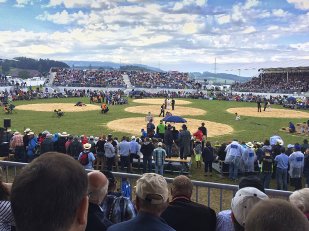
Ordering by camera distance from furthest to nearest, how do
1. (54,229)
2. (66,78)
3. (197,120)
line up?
1. (66,78)
2. (197,120)
3. (54,229)

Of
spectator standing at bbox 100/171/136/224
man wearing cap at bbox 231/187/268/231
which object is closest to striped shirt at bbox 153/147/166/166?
spectator standing at bbox 100/171/136/224

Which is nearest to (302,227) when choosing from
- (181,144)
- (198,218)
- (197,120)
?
(198,218)

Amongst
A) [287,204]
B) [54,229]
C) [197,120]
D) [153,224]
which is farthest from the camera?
[197,120]

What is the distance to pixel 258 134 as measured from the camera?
1070 inches

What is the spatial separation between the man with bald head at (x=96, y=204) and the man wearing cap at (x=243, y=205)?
1393 mm

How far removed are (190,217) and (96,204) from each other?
4.01 feet

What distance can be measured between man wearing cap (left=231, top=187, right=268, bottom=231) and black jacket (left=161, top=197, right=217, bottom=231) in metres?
0.76

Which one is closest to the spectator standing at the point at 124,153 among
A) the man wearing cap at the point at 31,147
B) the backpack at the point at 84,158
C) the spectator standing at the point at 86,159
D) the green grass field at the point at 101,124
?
the spectator standing at the point at 86,159

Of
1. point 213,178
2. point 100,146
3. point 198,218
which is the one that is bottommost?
point 213,178

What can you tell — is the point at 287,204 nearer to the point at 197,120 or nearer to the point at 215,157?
the point at 215,157

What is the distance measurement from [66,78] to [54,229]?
7998cm

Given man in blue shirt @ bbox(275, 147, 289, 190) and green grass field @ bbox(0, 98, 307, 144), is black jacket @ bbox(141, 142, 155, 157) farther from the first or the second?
green grass field @ bbox(0, 98, 307, 144)

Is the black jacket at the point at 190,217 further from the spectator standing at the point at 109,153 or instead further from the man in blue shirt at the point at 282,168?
the spectator standing at the point at 109,153

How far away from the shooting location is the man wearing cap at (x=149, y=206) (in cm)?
365
